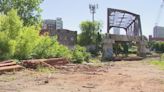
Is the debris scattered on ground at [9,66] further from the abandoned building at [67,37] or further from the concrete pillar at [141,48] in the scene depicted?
the abandoned building at [67,37]

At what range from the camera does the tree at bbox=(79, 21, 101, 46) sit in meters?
105

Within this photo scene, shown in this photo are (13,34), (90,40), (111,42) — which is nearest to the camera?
(13,34)

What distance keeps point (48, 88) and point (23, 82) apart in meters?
1.99

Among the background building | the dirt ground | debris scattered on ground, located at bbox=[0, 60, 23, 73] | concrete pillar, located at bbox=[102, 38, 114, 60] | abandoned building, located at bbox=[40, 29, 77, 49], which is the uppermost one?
the background building

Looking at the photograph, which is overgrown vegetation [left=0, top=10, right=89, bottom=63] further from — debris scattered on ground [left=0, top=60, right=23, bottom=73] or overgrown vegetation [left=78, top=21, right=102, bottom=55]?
overgrown vegetation [left=78, top=21, right=102, bottom=55]

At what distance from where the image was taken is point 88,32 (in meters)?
107

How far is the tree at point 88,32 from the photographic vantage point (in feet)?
344

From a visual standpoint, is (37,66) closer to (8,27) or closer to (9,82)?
(8,27)

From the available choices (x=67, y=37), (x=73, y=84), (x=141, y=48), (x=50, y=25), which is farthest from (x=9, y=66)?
(x=50, y=25)

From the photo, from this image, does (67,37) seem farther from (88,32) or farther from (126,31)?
(126,31)

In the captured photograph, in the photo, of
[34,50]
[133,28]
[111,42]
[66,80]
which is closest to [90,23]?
[133,28]

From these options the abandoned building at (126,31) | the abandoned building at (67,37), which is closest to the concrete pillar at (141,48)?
the abandoned building at (126,31)

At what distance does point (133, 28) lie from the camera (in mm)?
58125

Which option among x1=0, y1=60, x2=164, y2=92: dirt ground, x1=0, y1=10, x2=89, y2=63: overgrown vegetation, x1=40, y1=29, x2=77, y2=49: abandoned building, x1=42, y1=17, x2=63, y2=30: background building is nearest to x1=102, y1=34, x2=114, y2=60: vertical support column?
x1=0, y1=10, x2=89, y2=63: overgrown vegetation
